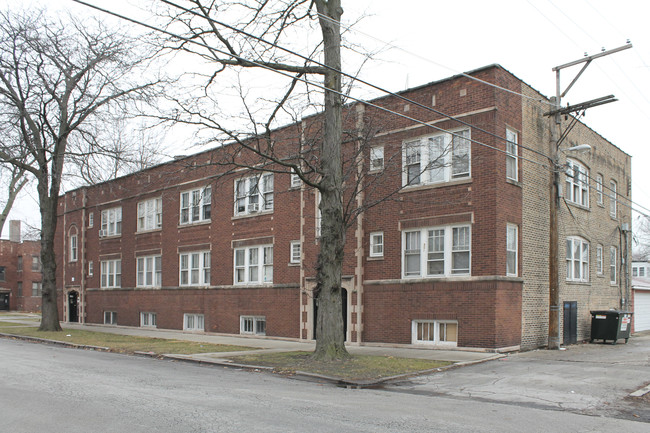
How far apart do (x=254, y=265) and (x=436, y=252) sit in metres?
9.24

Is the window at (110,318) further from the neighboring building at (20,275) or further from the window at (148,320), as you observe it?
the neighboring building at (20,275)

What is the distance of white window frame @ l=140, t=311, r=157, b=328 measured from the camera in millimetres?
31359

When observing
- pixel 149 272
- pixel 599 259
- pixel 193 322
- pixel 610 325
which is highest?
pixel 599 259

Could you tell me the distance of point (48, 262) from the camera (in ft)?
93.2

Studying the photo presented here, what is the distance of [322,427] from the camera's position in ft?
25.1

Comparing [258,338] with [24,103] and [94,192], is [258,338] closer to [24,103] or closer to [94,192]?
[24,103]

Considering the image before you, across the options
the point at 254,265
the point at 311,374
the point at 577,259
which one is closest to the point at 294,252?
the point at 254,265

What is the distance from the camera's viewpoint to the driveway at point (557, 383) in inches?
401

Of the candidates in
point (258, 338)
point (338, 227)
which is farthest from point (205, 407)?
point (258, 338)

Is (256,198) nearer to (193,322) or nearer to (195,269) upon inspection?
(195,269)

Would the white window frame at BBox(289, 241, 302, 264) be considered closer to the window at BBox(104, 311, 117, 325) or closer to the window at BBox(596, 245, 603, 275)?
the window at BBox(596, 245, 603, 275)

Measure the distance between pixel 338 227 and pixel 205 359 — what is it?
17.3 ft

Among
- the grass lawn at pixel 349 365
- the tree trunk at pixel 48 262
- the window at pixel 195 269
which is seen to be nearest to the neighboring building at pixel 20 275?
the tree trunk at pixel 48 262

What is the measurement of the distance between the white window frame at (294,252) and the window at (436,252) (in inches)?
204
